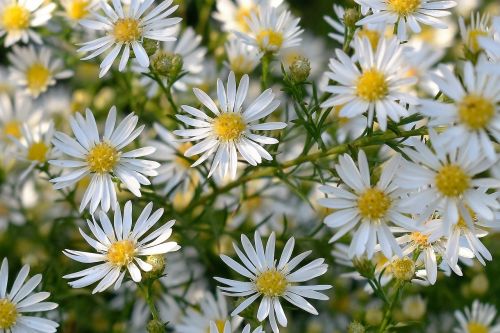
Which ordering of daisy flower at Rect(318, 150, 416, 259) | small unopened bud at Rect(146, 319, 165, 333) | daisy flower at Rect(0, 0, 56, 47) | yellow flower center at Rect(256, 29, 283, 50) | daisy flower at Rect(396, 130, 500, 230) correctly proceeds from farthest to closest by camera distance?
daisy flower at Rect(0, 0, 56, 47), yellow flower center at Rect(256, 29, 283, 50), small unopened bud at Rect(146, 319, 165, 333), daisy flower at Rect(318, 150, 416, 259), daisy flower at Rect(396, 130, 500, 230)

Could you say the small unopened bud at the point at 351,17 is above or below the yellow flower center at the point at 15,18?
below

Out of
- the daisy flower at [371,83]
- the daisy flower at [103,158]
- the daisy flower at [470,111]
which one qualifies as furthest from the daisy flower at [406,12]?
the daisy flower at [103,158]

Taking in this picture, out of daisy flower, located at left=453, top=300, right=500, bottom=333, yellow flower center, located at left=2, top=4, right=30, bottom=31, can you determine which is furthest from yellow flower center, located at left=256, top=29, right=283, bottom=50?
daisy flower, located at left=453, top=300, right=500, bottom=333

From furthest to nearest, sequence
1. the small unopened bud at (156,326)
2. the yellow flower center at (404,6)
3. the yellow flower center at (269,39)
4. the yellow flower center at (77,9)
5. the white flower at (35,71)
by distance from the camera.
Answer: the white flower at (35,71)
the yellow flower center at (77,9)
the yellow flower center at (269,39)
the yellow flower center at (404,6)
the small unopened bud at (156,326)

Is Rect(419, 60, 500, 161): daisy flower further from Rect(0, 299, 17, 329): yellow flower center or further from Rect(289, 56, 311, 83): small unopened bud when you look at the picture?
Rect(0, 299, 17, 329): yellow flower center

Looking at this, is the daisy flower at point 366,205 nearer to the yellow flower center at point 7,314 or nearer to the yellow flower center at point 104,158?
the yellow flower center at point 104,158

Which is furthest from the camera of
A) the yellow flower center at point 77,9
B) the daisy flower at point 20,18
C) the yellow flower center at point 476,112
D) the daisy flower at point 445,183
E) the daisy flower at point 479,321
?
the yellow flower center at point 77,9

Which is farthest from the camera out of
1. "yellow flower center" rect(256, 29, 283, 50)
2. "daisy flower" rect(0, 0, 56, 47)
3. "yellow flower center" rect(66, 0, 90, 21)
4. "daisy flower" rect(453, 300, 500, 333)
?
"yellow flower center" rect(66, 0, 90, 21)
